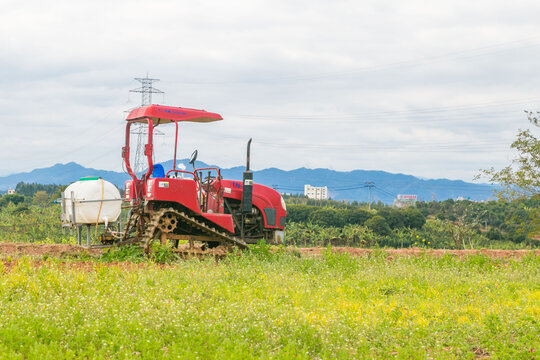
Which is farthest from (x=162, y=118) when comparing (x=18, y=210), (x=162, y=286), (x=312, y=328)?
(x=18, y=210)

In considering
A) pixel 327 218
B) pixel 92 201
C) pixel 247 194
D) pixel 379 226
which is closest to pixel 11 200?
pixel 327 218

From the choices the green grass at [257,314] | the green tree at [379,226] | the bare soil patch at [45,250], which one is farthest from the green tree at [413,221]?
the bare soil patch at [45,250]

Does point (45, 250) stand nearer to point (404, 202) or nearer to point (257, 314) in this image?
point (257, 314)

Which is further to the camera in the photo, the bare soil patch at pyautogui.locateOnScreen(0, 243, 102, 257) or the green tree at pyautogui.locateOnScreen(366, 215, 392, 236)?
the green tree at pyautogui.locateOnScreen(366, 215, 392, 236)

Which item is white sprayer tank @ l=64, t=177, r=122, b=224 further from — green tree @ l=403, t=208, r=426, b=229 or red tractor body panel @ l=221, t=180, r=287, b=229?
green tree @ l=403, t=208, r=426, b=229

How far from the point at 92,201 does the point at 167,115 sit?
261 centimetres

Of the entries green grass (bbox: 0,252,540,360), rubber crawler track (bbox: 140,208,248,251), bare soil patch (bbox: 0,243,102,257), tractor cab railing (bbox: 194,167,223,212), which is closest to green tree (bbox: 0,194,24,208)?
bare soil patch (bbox: 0,243,102,257)

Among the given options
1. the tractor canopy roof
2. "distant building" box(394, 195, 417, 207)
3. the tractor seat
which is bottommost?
"distant building" box(394, 195, 417, 207)

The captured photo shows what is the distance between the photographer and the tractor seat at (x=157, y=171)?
12523 millimetres

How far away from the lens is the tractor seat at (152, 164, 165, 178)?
12.5m

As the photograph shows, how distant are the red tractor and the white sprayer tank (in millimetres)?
420

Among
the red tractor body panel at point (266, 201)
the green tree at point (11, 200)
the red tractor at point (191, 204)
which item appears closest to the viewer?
the red tractor at point (191, 204)

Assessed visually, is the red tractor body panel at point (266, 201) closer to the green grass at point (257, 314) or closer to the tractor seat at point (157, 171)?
the tractor seat at point (157, 171)

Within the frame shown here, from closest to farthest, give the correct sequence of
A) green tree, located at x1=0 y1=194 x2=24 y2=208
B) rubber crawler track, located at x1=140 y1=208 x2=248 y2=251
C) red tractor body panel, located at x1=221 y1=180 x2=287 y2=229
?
rubber crawler track, located at x1=140 y1=208 x2=248 y2=251, red tractor body panel, located at x1=221 y1=180 x2=287 y2=229, green tree, located at x1=0 y1=194 x2=24 y2=208
